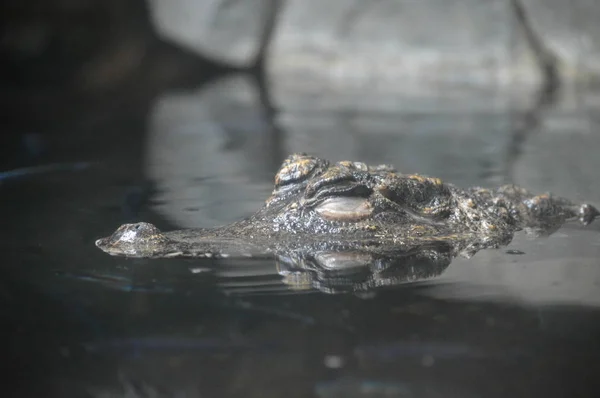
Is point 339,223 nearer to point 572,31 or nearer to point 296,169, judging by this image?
point 296,169

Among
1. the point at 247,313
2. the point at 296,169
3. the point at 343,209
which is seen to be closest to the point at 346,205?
the point at 343,209

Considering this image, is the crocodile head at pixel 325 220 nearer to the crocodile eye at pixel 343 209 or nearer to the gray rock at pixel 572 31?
the crocodile eye at pixel 343 209

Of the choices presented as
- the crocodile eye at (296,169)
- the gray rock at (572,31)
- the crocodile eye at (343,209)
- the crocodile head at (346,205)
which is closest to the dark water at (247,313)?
the crocodile head at (346,205)

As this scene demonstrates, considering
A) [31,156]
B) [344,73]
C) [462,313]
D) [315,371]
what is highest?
[344,73]

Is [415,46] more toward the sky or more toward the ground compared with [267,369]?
more toward the sky

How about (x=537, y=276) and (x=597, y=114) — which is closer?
(x=537, y=276)

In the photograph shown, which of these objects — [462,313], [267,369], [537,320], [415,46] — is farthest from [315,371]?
[415,46]

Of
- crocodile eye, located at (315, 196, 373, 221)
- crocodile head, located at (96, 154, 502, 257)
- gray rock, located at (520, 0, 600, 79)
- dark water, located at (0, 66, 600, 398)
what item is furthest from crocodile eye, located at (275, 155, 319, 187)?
gray rock, located at (520, 0, 600, 79)

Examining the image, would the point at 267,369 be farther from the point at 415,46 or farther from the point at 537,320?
the point at 415,46
